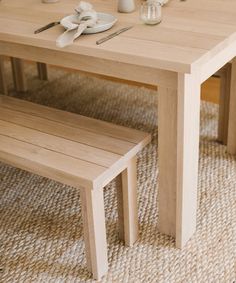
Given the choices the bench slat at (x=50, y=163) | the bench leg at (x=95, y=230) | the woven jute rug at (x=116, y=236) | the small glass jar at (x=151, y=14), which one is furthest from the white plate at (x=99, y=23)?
→ the woven jute rug at (x=116, y=236)

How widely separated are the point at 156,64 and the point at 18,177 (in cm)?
101

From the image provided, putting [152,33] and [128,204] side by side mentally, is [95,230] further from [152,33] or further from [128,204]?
[152,33]

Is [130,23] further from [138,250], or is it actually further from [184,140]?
[138,250]

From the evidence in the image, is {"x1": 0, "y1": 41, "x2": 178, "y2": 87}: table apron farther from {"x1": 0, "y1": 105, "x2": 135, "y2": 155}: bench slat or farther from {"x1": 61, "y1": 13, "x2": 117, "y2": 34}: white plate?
{"x1": 0, "y1": 105, "x2": 135, "y2": 155}: bench slat

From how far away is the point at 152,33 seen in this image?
163cm

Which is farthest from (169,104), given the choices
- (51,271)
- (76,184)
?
(51,271)

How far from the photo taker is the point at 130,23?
174 cm

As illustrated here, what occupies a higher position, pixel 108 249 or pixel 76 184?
pixel 76 184

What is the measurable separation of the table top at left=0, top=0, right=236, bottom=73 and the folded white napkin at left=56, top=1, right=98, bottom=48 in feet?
0.09

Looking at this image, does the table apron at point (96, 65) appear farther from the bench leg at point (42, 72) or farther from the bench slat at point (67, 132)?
the bench leg at point (42, 72)

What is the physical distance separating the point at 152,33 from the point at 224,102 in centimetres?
72

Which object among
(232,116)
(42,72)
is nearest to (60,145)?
(232,116)

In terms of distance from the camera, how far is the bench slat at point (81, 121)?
5.39ft

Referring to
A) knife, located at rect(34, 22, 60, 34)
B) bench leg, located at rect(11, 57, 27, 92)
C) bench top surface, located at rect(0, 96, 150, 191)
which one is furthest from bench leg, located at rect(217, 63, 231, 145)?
bench leg, located at rect(11, 57, 27, 92)
